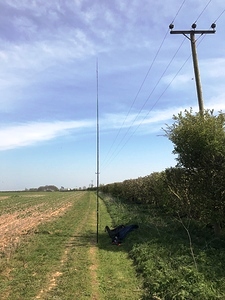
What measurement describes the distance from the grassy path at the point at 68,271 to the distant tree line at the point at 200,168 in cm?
369

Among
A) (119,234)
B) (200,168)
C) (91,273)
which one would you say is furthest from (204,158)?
(91,273)

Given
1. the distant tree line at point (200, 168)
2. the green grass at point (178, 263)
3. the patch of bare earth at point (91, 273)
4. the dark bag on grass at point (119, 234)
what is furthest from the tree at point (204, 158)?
the patch of bare earth at point (91, 273)

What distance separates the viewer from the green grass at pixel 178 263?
6736mm

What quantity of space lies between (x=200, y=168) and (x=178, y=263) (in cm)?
551

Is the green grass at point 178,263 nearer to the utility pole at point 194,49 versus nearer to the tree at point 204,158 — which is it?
the tree at point 204,158

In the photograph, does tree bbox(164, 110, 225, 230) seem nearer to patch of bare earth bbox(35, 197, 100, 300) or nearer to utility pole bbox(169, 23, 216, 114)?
utility pole bbox(169, 23, 216, 114)

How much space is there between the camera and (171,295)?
21.6 feet

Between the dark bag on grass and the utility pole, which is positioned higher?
A: the utility pole

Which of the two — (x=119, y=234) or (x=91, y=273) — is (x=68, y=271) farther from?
(x=119, y=234)

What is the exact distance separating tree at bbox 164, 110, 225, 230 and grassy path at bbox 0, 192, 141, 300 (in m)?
3.95

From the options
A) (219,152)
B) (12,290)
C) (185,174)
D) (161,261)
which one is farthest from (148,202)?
(12,290)

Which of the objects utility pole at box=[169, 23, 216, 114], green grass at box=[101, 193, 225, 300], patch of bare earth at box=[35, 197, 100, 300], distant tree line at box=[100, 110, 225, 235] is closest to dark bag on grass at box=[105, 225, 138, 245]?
green grass at box=[101, 193, 225, 300]

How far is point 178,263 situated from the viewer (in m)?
8.72

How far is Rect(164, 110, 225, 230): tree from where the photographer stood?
12406 mm
